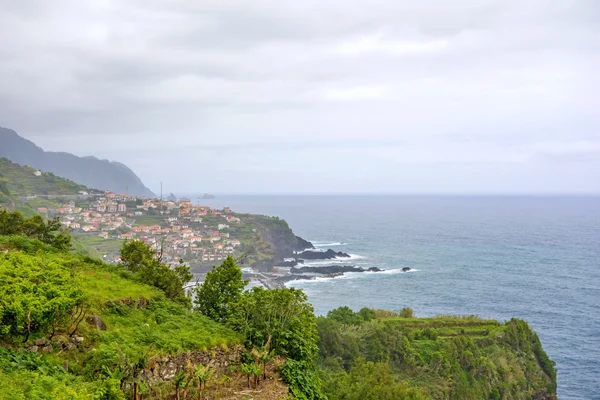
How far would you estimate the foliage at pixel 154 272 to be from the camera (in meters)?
16.7

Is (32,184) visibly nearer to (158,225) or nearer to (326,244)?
(158,225)

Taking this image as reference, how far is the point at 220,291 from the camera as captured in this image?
15922 mm

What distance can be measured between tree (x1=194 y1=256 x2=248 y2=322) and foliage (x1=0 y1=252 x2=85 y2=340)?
252 inches

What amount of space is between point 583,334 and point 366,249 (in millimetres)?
52336

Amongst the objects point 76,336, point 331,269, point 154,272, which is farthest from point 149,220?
point 76,336

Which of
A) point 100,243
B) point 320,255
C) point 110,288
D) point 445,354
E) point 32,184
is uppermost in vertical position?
point 32,184

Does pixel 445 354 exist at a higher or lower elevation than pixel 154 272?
lower

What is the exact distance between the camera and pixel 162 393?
349 inches

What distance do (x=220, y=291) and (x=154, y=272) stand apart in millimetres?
3047

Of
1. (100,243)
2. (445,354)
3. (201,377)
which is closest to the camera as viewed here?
(201,377)

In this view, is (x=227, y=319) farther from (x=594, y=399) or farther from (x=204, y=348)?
(x=594, y=399)

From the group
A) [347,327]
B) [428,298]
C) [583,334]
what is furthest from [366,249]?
[347,327]

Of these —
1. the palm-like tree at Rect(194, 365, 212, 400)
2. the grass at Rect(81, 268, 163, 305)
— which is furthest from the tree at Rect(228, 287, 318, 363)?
the grass at Rect(81, 268, 163, 305)

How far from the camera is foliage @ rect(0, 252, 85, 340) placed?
7824 millimetres
